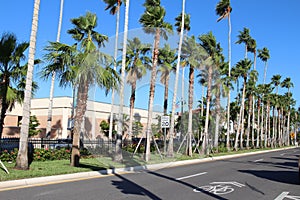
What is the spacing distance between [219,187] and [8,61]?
38.1 feet

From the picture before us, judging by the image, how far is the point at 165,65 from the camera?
93.6 feet

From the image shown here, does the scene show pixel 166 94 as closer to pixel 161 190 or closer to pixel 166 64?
pixel 166 64

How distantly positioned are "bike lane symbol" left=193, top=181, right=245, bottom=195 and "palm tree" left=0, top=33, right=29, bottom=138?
34.0 ft

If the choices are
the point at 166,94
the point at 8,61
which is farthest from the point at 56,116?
the point at 8,61

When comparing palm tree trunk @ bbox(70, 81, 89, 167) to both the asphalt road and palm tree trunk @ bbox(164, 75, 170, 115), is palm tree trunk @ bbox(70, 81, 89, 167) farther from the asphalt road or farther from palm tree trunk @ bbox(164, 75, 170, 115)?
palm tree trunk @ bbox(164, 75, 170, 115)

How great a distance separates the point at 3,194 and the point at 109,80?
714 cm

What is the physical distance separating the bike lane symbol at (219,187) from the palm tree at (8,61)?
10.4 m

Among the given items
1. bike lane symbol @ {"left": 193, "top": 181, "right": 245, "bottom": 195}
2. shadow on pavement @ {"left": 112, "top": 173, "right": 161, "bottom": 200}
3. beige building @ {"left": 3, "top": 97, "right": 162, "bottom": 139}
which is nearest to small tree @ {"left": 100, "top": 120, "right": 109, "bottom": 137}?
beige building @ {"left": 3, "top": 97, "right": 162, "bottom": 139}

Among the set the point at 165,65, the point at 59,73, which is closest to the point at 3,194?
the point at 59,73

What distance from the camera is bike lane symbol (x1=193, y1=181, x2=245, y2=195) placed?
10.3m

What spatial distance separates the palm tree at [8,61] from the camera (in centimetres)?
1559

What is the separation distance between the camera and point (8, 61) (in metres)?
16.2

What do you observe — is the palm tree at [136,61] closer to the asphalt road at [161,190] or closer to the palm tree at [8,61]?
the palm tree at [8,61]

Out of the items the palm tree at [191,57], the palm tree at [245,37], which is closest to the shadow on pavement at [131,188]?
the palm tree at [191,57]
